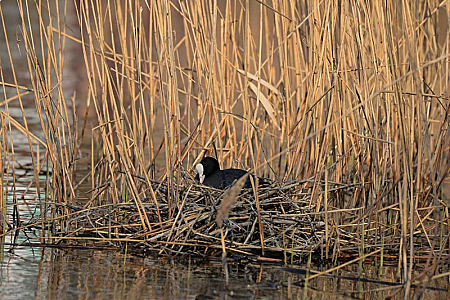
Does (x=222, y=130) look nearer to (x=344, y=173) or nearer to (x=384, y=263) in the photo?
(x=344, y=173)

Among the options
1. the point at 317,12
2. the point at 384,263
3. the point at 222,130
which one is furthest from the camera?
the point at 222,130

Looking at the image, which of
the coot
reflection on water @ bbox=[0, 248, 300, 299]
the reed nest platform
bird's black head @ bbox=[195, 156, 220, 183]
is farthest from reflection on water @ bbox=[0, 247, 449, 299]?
bird's black head @ bbox=[195, 156, 220, 183]

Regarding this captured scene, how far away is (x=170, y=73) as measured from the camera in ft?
13.1

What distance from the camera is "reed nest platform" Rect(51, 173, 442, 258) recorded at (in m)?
3.90

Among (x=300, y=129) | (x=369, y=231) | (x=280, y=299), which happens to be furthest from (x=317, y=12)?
(x=280, y=299)

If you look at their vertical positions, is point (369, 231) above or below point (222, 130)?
below

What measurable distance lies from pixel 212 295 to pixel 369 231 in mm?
1239

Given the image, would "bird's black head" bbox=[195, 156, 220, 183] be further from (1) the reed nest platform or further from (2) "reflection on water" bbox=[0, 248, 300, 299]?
(2) "reflection on water" bbox=[0, 248, 300, 299]

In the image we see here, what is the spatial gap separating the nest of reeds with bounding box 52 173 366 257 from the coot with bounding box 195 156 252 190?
0.09 metres

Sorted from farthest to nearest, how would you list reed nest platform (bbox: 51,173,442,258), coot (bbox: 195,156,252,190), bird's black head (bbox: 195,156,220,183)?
bird's black head (bbox: 195,156,220,183) < coot (bbox: 195,156,252,190) < reed nest platform (bbox: 51,173,442,258)

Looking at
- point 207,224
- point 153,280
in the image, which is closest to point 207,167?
point 207,224

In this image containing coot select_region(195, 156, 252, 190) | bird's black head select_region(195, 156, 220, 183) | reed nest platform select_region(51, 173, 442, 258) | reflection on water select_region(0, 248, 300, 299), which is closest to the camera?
reflection on water select_region(0, 248, 300, 299)

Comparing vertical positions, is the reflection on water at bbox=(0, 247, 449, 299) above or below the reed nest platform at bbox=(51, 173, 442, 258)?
below

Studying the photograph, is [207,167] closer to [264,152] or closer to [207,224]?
[264,152]
